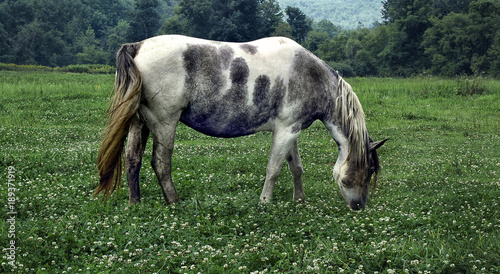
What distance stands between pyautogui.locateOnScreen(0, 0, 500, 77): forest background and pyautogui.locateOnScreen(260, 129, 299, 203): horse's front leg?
45.3m

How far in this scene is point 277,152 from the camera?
25.3 feet

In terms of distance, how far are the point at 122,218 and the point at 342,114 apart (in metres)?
3.83

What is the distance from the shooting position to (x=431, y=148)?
14.4 meters

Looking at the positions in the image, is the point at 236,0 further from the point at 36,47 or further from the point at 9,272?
the point at 9,272

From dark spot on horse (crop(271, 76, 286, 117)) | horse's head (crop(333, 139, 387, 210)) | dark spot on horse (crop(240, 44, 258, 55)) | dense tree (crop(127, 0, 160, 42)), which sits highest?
dark spot on horse (crop(240, 44, 258, 55))

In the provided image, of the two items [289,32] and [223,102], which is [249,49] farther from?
[289,32]

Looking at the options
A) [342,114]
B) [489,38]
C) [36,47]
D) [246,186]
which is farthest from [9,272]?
[36,47]

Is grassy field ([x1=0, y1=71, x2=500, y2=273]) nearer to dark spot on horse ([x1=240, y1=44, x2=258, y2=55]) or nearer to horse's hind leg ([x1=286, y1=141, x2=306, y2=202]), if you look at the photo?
horse's hind leg ([x1=286, y1=141, x2=306, y2=202])

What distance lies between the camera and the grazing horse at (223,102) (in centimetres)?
694

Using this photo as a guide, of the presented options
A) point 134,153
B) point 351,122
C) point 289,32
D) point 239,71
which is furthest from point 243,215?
point 289,32

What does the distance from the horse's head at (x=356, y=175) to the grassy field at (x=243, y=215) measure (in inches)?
10.9

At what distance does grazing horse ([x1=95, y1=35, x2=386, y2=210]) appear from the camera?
22.8ft

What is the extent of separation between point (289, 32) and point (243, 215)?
2579 inches

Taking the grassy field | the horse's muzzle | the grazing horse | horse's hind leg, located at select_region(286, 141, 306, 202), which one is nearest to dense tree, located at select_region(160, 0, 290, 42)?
the grassy field
